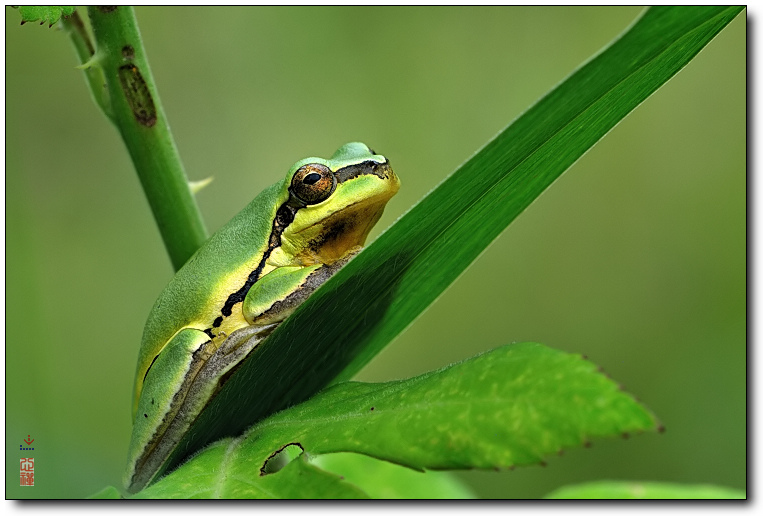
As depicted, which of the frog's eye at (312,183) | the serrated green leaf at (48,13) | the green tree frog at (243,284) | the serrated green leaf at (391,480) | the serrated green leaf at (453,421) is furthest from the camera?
the frog's eye at (312,183)

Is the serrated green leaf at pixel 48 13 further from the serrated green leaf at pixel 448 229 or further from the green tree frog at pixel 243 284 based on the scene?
the serrated green leaf at pixel 448 229

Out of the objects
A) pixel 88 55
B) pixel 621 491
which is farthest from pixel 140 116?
pixel 621 491

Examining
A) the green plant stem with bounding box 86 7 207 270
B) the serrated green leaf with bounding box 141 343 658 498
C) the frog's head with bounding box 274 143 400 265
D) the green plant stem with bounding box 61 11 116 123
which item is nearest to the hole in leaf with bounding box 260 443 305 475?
the serrated green leaf with bounding box 141 343 658 498

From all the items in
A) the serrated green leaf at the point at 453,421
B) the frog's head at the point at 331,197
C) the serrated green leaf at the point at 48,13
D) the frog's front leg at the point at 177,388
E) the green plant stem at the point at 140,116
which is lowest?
the frog's front leg at the point at 177,388

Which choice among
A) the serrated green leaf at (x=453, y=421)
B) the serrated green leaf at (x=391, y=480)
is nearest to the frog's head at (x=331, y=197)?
the serrated green leaf at (x=391, y=480)

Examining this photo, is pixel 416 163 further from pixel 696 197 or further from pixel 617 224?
pixel 696 197

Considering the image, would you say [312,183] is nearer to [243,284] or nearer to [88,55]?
[243,284]

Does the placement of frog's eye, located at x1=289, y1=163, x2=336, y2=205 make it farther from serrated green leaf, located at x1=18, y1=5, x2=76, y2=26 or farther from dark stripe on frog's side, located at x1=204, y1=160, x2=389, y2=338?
serrated green leaf, located at x1=18, y1=5, x2=76, y2=26
